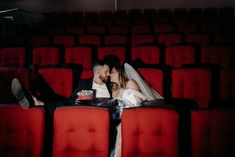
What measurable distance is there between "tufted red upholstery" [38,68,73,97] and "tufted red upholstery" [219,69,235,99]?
1256 mm

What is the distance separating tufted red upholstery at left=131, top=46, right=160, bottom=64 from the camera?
3779mm

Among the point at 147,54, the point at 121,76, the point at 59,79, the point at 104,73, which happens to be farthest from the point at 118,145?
the point at 147,54

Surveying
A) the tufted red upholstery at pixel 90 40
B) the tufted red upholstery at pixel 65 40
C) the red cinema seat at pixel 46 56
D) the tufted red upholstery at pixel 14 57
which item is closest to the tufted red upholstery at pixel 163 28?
the tufted red upholstery at pixel 90 40

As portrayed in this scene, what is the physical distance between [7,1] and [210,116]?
851cm

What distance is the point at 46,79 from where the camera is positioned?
303cm

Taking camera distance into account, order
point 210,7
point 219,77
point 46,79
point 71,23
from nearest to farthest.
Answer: point 219,77
point 46,79
point 71,23
point 210,7

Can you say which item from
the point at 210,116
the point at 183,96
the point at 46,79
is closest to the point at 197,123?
the point at 210,116

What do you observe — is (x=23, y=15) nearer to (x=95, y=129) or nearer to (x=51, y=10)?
(x=51, y=10)

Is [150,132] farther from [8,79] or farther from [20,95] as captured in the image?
[8,79]

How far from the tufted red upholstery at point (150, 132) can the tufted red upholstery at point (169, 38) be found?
2.81m

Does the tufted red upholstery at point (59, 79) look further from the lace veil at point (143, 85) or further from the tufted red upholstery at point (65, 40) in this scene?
the tufted red upholstery at point (65, 40)

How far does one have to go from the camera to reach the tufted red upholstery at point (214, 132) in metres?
1.73

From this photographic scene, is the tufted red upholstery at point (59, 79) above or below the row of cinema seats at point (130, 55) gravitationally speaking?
below

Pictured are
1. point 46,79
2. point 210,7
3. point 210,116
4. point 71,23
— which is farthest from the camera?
point 210,7
